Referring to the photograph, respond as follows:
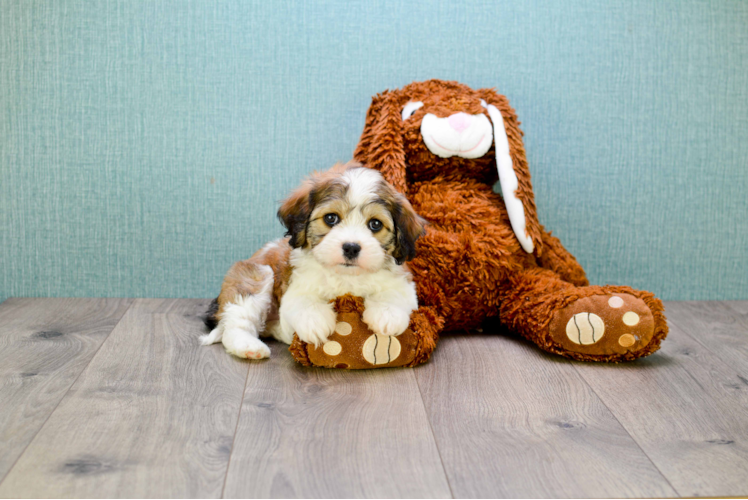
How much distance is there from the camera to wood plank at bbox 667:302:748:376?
2.24m

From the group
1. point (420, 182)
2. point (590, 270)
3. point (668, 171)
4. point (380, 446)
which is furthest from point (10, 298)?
point (668, 171)

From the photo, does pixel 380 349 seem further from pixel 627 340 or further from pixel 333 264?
pixel 627 340

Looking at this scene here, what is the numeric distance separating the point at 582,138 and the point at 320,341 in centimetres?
151

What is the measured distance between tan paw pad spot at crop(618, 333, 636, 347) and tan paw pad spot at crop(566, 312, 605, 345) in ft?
0.19

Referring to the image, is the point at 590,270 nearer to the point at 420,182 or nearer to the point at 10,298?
the point at 420,182

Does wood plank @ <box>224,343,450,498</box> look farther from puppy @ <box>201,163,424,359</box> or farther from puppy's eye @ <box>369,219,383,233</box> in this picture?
puppy's eye @ <box>369,219,383,233</box>

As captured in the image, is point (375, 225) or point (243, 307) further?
point (243, 307)

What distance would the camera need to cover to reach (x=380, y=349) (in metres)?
1.99

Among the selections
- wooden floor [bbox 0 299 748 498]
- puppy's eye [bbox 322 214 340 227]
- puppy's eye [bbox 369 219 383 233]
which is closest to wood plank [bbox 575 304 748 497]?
wooden floor [bbox 0 299 748 498]

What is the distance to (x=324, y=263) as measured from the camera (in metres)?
1.89

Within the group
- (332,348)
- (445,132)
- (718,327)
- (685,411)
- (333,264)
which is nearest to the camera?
(685,411)

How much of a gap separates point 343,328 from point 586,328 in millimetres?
770

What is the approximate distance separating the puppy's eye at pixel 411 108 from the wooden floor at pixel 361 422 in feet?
2.72

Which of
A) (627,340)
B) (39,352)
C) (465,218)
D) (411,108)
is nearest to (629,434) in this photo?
(627,340)
